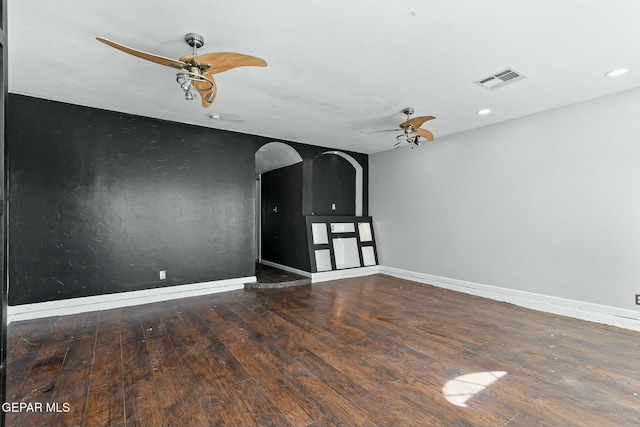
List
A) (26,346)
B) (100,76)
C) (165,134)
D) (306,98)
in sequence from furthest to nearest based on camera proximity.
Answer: (165,134), (306,98), (100,76), (26,346)

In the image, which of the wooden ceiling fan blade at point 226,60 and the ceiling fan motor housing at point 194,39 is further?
the ceiling fan motor housing at point 194,39

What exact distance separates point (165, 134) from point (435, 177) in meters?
4.79

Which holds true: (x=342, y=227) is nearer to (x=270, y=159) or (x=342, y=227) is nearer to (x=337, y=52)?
(x=270, y=159)

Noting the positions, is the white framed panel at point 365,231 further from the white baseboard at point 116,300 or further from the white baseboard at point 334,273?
the white baseboard at point 116,300

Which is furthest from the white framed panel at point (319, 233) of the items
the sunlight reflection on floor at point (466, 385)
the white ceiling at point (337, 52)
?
the sunlight reflection on floor at point (466, 385)

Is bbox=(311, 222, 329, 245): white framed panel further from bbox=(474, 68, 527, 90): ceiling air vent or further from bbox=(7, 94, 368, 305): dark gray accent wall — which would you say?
bbox=(474, 68, 527, 90): ceiling air vent

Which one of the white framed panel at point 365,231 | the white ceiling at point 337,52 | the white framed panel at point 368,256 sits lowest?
the white framed panel at point 368,256

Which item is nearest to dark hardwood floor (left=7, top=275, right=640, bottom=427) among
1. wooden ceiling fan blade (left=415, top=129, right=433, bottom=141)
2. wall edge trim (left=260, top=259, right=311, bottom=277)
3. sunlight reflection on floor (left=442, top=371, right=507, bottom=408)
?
sunlight reflection on floor (left=442, top=371, right=507, bottom=408)

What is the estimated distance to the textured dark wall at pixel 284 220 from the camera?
20.6ft

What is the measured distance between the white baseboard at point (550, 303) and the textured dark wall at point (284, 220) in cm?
256

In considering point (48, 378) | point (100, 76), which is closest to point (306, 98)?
point (100, 76)

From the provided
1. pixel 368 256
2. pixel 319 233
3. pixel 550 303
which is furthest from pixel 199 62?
pixel 368 256

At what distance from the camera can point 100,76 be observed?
3258 mm

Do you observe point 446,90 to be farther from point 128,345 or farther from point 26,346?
point 26,346
